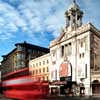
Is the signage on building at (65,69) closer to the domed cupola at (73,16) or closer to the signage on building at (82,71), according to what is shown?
the signage on building at (82,71)

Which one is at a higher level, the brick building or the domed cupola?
the domed cupola

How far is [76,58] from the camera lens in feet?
191

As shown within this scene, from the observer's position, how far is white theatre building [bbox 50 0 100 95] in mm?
52812

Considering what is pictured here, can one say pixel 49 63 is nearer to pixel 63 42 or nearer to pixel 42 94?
pixel 63 42

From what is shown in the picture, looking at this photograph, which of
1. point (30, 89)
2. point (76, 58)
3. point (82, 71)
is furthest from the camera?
point (76, 58)

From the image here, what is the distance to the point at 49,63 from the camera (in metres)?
72.7

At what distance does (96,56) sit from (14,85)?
37308mm

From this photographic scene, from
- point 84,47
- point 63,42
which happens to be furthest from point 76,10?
point 84,47

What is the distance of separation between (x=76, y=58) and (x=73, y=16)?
17.2 meters

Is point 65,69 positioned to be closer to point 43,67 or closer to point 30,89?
point 43,67

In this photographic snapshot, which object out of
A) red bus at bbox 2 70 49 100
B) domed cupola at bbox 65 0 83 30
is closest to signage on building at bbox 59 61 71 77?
domed cupola at bbox 65 0 83 30

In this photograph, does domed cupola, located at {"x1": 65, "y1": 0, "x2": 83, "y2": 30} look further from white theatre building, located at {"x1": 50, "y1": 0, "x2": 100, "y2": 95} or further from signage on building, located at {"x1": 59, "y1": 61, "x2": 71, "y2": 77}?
signage on building, located at {"x1": 59, "y1": 61, "x2": 71, "y2": 77}

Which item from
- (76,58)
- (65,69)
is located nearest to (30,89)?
(76,58)

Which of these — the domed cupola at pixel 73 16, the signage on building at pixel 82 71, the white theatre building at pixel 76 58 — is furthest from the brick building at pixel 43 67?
the signage on building at pixel 82 71
